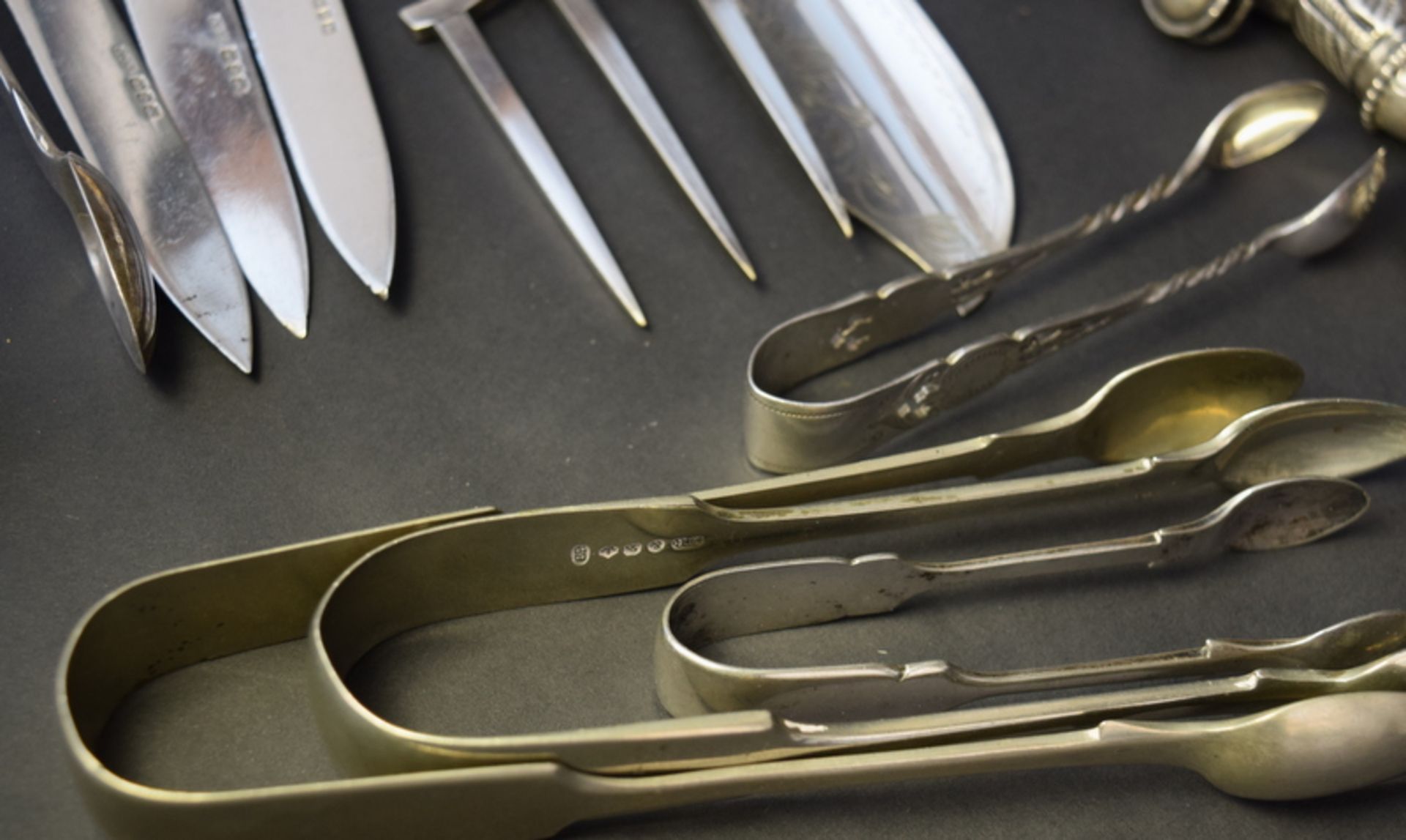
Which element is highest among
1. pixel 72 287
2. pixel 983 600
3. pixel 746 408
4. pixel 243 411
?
pixel 72 287

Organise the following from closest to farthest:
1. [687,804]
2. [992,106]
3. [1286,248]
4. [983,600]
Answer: [687,804], [983,600], [1286,248], [992,106]

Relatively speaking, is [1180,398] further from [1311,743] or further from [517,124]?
[517,124]

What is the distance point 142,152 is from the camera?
3.82ft

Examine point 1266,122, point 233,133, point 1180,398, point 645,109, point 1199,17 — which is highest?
point 233,133

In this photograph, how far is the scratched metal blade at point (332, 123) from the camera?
117 centimetres

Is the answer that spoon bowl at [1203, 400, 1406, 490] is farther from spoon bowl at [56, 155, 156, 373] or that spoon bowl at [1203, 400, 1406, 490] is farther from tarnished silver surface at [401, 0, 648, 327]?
spoon bowl at [56, 155, 156, 373]

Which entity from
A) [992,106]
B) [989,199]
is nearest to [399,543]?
[989,199]

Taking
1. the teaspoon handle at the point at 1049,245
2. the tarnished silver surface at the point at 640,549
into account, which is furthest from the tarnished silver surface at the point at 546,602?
the teaspoon handle at the point at 1049,245

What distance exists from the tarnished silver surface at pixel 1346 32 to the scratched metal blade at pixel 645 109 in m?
0.60

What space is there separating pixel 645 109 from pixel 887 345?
36 cm

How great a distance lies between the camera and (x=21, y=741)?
88 centimetres

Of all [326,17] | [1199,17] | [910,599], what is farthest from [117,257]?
[1199,17]

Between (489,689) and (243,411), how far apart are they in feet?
1.12

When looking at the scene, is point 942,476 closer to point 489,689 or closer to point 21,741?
point 489,689
